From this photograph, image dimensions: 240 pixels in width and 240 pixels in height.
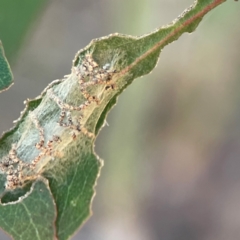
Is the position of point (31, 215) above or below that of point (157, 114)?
below

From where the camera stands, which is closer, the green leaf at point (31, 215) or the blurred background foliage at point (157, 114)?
the green leaf at point (31, 215)

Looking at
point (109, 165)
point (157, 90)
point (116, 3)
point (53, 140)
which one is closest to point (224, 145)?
point (157, 90)

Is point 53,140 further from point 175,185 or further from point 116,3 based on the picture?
point 116,3

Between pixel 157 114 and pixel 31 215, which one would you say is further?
pixel 157 114

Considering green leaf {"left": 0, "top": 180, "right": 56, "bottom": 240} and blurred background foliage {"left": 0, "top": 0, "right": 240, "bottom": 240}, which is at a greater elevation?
blurred background foliage {"left": 0, "top": 0, "right": 240, "bottom": 240}

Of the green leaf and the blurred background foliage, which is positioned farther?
the blurred background foliage
